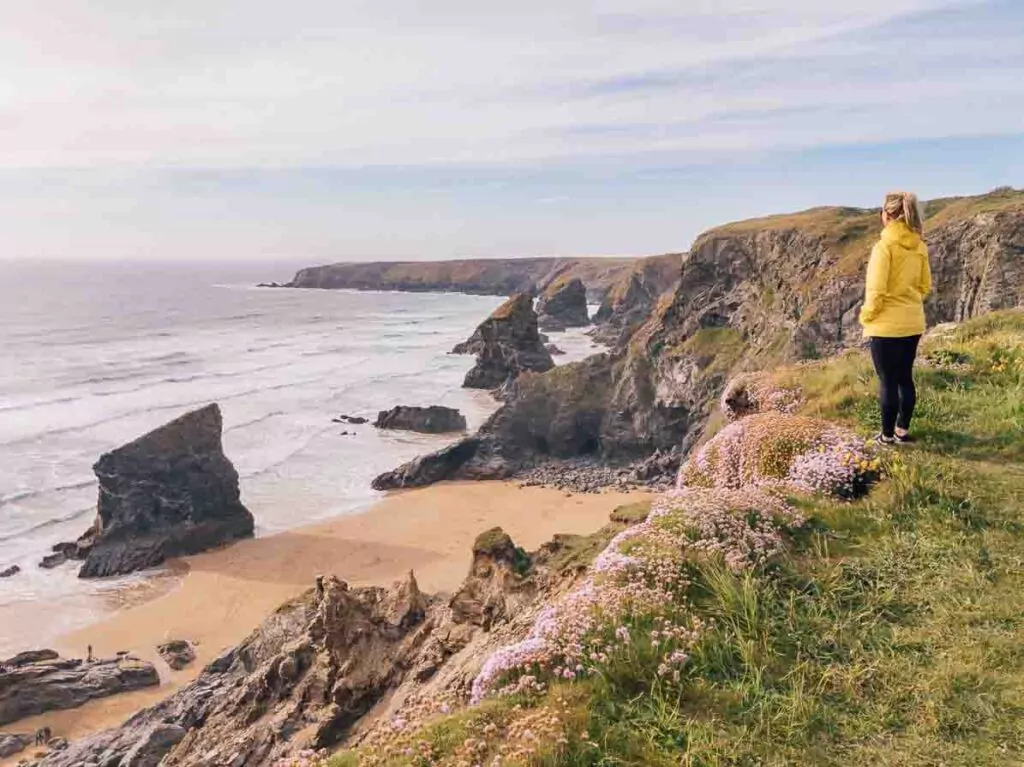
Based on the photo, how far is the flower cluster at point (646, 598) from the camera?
224 inches

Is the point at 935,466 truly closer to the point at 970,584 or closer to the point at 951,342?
the point at 970,584

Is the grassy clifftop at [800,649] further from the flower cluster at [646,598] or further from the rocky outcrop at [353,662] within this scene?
the rocky outcrop at [353,662]

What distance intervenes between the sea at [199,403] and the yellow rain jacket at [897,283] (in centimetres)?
A: 2468

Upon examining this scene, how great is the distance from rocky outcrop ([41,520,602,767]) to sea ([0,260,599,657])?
46.3ft

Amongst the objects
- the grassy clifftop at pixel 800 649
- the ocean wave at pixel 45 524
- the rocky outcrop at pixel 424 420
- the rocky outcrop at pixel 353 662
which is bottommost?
the ocean wave at pixel 45 524

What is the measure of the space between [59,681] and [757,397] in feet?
61.3

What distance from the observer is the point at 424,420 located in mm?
49000

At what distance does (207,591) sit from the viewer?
87.8 feet

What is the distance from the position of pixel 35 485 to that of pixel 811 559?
40.7 meters

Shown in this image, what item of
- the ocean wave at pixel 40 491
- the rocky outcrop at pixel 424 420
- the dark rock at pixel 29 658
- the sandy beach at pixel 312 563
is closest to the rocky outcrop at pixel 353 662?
the dark rock at pixel 29 658

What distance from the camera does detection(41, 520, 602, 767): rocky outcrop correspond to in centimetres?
933

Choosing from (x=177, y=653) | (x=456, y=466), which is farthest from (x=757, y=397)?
(x=456, y=466)

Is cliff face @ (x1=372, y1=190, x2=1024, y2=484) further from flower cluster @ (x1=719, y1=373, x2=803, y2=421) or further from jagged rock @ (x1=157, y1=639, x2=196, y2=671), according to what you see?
flower cluster @ (x1=719, y1=373, x2=803, y2=421)

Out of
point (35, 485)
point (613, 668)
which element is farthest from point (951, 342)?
point (35, 485)
